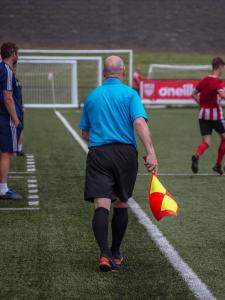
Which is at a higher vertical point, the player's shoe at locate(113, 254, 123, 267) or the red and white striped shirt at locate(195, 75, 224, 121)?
the red and white striped shirt at locate(195, 75, 224, 121)

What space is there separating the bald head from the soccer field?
4.93 feet

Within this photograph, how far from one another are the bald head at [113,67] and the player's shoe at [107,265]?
1.41 metres

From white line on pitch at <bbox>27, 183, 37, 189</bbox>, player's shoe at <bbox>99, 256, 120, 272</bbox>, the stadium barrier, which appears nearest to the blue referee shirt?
player's shoe at <bbox>99, 256, 120, 272</bbox>

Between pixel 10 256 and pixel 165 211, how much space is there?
4.44 ft

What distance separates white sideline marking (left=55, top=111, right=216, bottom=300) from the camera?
590 cm

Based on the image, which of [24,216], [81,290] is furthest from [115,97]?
[24,216]

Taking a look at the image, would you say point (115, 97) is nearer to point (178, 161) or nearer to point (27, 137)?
point (178, 161)

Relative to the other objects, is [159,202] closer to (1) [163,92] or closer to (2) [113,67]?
(2) [113,67]

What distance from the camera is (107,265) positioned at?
21.0ft

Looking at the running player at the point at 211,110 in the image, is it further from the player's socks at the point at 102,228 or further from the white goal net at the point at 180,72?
the white goal net at the point at 180,72

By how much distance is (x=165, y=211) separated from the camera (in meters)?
6.65

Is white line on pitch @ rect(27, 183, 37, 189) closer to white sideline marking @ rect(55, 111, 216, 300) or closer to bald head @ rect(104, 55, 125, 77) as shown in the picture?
white sideline marking @ rect(55, 111, 216, 300)

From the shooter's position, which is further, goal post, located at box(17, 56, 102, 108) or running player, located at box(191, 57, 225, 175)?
goal post, located at box(17, 56, 102, 108)

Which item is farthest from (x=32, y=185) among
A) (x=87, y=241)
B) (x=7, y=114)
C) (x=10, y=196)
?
(x=87, y=241)
